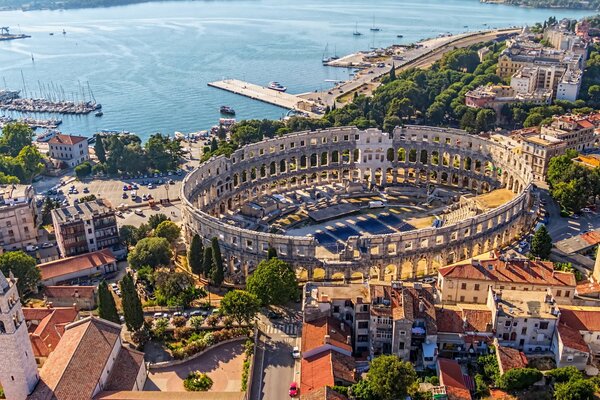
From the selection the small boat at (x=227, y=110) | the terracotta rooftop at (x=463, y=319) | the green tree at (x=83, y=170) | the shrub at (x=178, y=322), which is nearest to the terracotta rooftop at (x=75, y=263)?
the shrub at (x=178, y=322)

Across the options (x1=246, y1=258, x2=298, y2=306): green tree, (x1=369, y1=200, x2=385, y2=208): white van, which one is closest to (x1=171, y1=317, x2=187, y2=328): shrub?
(x1=246, y1=258, x2=298, y2=306): green tree

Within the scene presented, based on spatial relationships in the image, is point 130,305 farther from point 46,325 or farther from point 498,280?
point 498,280

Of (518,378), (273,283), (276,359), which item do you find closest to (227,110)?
(273,283)

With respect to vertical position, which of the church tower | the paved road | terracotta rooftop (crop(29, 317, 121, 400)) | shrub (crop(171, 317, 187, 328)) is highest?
the church tower

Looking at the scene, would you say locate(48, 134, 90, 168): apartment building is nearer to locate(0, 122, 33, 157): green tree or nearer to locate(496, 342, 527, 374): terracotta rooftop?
locate(0, 122, 33, 157): green tree

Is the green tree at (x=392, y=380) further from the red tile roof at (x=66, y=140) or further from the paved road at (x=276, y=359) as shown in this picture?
the red tile roof at (x=66, y=140)

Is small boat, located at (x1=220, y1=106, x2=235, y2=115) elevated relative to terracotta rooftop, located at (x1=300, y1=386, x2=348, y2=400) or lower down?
lower down
